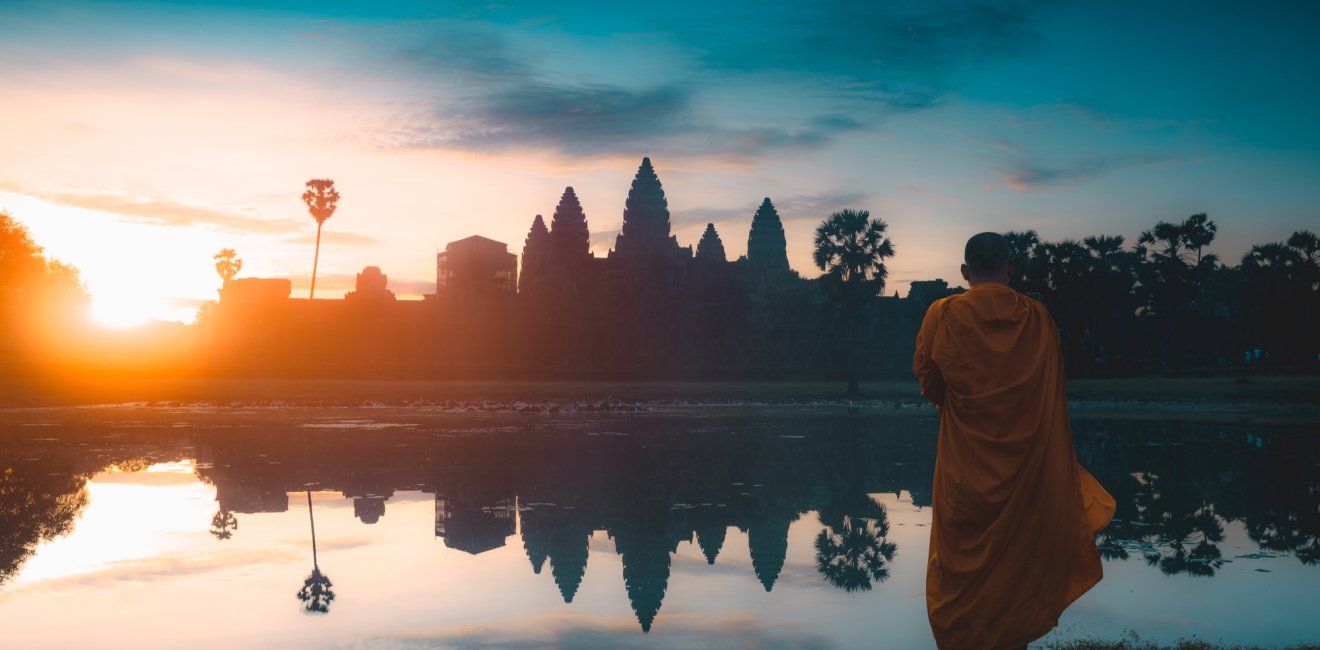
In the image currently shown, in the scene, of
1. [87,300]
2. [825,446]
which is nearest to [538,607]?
[825,446]

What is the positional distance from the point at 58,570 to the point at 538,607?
3953mm

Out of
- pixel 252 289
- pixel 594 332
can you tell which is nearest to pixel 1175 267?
pixel 594 332

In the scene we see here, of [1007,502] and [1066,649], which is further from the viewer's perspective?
[1066,649]

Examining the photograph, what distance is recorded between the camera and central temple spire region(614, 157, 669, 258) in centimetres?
10906

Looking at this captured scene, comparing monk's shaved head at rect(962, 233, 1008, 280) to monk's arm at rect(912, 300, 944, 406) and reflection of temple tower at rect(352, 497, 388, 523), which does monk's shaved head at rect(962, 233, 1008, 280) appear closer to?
monk's arm at rect(912, 300, 944, 406)

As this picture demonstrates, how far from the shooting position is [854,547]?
10.2 metres

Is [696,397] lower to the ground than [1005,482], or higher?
lower

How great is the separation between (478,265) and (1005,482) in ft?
406

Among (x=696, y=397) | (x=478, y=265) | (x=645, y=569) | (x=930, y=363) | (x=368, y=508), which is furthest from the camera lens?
(x=478, y=265)

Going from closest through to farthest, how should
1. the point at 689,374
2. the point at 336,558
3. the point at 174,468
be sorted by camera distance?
1. the point at 336,558
2. the point at 174,468
3. the point at 689,374

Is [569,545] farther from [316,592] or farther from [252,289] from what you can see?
[252,289]

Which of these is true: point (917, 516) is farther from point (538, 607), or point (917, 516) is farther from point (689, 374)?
point (689, 374)

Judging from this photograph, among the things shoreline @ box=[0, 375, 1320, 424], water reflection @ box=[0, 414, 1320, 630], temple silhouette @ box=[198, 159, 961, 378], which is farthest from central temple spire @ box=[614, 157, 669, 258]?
water reflection @ box=[0, 414, 1320, 630]

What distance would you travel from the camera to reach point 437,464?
17016 millimetres
